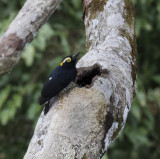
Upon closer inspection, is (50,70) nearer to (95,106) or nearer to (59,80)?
(59,80)

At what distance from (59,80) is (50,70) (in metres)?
2.52

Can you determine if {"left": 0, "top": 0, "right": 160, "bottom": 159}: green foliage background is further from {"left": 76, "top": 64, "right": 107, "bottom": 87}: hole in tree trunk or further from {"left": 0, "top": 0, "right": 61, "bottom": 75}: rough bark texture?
{"left": 76, "top": 64, "right": 107, "bottom": 87}: hole in tree trunk

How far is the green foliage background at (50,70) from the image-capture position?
5215 mm

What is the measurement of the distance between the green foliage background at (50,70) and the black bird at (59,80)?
205 centimetres

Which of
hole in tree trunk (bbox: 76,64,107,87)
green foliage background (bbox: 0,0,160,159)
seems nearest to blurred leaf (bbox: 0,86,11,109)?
green foliage background (bbox: 0,0,160,159)

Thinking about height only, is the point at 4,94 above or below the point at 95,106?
below

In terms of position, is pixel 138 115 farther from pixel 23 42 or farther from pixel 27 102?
pixel 23 42

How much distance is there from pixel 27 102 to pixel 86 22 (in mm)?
2521

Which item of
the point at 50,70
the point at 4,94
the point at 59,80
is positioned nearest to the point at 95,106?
the point at 59,80

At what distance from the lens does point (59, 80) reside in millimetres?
2887

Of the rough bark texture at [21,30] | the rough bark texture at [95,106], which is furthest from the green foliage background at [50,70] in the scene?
the rough bark texture at [95,106]

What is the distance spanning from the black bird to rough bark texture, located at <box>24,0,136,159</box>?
70 millimetres

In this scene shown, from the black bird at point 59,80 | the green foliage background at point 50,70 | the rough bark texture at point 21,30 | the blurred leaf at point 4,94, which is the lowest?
the green foliage background at point 50,70

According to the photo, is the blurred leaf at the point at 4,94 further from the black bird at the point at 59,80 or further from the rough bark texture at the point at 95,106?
the rough bark texture at the point at 95,106
